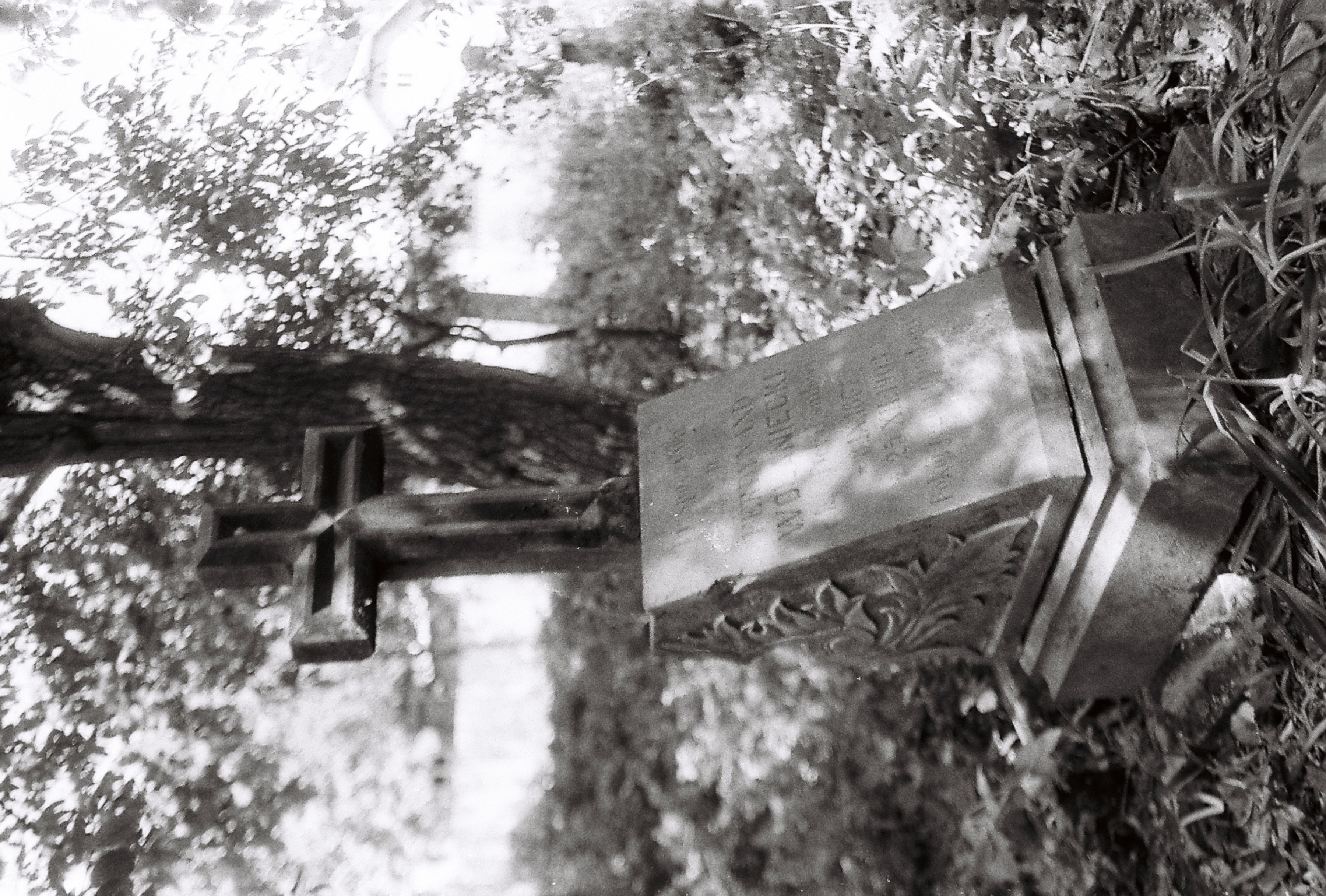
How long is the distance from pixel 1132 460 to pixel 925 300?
2.50ft

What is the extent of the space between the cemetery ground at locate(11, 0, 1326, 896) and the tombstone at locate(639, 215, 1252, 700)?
0.13 meters

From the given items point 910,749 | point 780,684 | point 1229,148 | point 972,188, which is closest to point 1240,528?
point 1229,148

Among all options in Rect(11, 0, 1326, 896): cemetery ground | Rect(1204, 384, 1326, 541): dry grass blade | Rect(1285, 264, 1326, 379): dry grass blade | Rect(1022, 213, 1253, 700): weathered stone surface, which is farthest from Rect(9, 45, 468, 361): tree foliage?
Rect(1285, 264, 1326, 379): dry grass blade

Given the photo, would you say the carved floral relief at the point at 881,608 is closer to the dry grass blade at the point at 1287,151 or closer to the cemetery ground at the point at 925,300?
the cemetery ground at the point at 925,300

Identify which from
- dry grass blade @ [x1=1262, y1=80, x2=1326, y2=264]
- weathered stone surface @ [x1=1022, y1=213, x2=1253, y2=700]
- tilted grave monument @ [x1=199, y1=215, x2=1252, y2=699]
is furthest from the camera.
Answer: tilted grave monument @ [x1=199, y1=215, x2=1252, y2=699]

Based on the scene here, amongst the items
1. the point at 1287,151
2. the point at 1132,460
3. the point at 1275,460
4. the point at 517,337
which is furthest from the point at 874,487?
the point at 517,337

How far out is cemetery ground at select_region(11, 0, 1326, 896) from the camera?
2195 mm

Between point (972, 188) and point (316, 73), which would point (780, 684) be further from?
point (316, 73)

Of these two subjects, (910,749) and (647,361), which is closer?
(910,749)

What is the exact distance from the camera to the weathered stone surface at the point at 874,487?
2342 mm

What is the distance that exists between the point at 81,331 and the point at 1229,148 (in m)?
4.52

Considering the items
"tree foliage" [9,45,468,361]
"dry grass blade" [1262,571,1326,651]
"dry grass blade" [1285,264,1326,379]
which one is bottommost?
"tree foliage" [9,45,468,361]

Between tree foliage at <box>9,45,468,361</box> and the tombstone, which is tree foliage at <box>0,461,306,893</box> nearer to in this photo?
tree foliage at <box>9,45,468,361</box>

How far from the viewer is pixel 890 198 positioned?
5.14m
